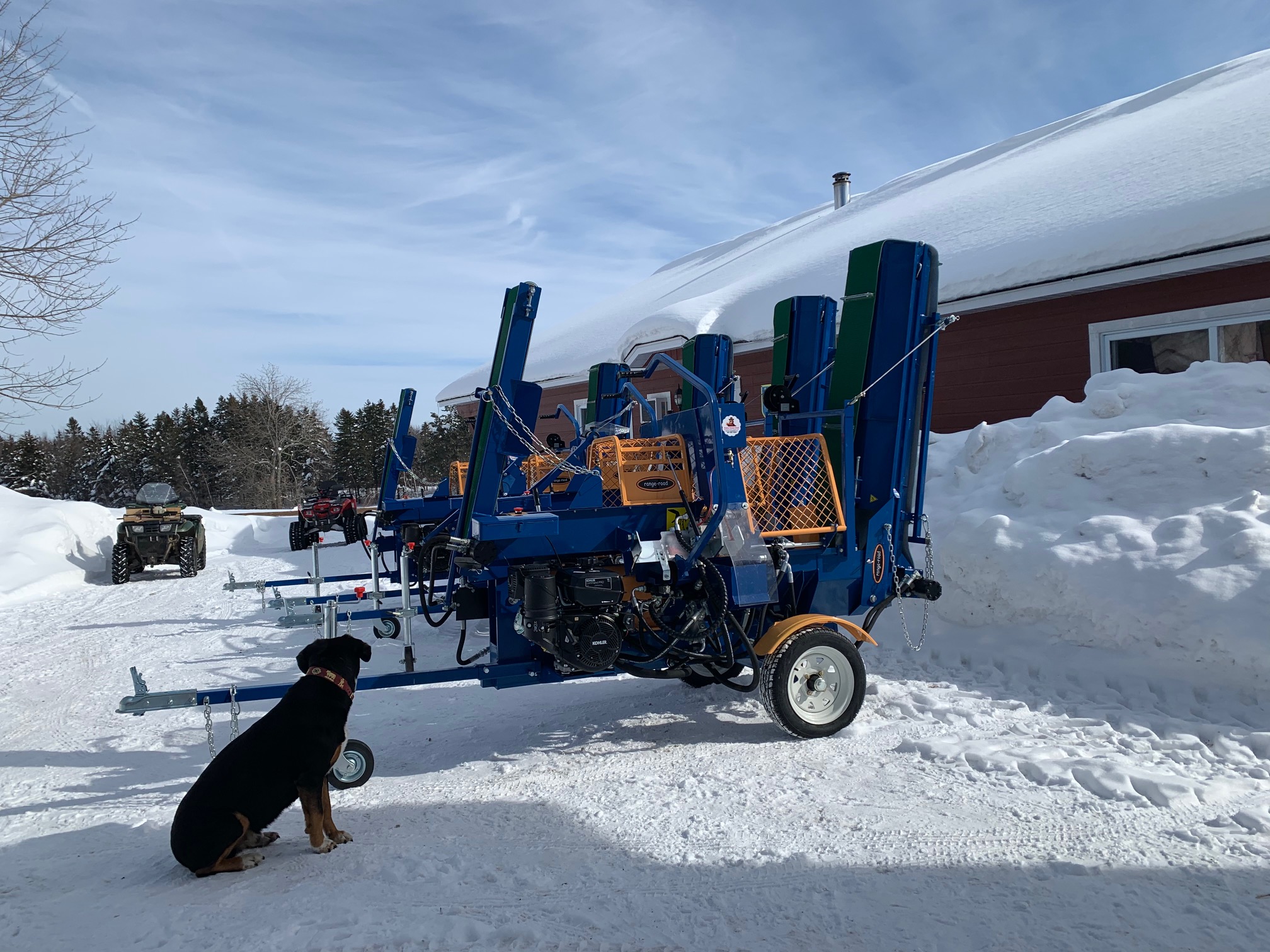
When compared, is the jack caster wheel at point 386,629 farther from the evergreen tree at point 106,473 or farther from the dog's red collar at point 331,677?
the evergreen tree at point 106,473

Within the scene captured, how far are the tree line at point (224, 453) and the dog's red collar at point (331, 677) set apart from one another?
44.1 m

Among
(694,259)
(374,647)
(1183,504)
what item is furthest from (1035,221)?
(694,259)

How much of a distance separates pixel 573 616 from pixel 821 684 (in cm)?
154

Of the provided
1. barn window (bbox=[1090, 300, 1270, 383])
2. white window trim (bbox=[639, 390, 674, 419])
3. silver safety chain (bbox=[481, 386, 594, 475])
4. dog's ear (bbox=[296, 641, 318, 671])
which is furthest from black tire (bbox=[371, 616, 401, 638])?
white window trim (bbox=[639, 390, 674, 419])

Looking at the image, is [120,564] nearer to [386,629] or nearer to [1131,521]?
[386,629]

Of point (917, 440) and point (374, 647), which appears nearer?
point (917, 440)

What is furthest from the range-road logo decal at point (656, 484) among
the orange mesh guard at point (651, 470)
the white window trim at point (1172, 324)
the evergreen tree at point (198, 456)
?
the evergreen tree at point (198, 456)

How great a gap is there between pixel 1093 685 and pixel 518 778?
11.9ft

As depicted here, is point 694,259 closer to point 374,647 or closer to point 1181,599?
point 374,647

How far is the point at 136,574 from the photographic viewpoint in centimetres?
1562

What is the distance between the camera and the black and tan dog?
3477 millimetres

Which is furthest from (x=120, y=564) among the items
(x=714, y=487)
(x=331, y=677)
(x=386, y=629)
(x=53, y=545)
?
(x=714, y=487)

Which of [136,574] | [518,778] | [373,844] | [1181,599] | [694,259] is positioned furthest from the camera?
[694,259]

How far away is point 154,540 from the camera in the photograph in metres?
14.3
